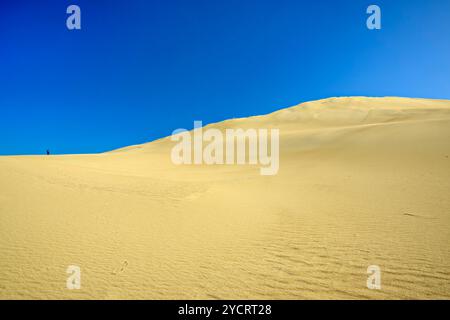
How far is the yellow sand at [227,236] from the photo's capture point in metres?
2.95

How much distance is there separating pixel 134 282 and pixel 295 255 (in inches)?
98.8

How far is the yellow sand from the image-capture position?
2953 millimetres

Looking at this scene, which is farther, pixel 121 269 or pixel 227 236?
pixel 227 236

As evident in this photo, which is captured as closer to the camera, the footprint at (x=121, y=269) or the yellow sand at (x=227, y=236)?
the yellow sand at (x=227, y=236)

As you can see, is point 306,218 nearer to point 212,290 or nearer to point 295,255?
point 295,255

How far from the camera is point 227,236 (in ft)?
15.9

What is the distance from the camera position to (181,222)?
18.6 ft

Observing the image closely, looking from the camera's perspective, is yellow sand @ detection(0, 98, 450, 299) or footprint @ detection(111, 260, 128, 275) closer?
yellow sand @ detection(0, 98, 450, 299)

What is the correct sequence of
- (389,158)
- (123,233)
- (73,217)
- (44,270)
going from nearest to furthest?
(44,270) → (123,233) → (73,217) → (389,158)
